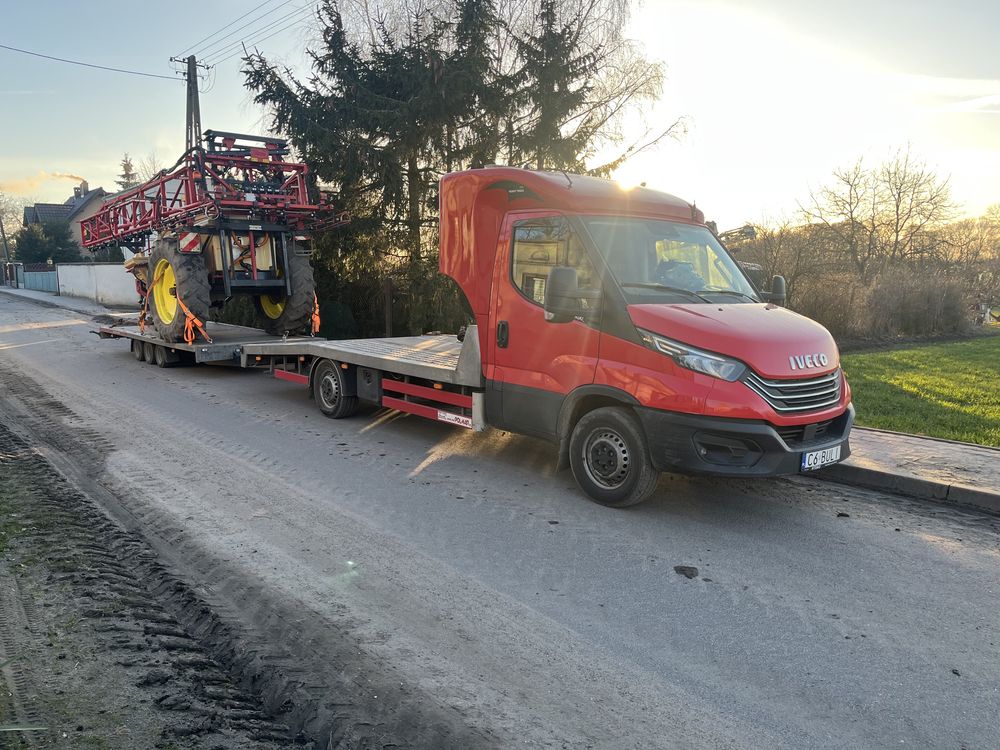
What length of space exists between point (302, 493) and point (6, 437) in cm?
388

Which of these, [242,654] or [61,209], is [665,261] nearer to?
[242,654]

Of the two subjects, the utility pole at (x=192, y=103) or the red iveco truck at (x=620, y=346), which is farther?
the utility pole at (x=192, y=103)

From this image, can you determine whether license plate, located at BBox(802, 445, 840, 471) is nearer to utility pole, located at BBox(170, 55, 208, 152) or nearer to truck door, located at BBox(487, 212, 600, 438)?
truck door, located at BBox(487, 212, 600, 438)

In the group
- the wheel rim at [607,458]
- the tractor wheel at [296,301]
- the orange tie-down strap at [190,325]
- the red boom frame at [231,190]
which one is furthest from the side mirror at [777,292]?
the orange tie-down strap at [190,325]

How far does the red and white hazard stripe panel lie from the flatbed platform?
1439 millimetres

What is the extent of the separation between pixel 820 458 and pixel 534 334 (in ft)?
7.92

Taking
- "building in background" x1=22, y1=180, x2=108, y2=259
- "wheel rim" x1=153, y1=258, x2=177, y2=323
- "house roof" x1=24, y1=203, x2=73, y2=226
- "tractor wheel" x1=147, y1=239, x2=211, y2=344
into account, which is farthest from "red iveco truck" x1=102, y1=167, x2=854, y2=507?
"house roof" x1=24, y1=203, x2=73, y2=226

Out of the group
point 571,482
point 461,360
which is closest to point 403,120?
point 461,360

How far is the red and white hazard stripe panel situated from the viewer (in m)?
11.3

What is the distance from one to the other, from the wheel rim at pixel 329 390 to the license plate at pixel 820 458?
526cm

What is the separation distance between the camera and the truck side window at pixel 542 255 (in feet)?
18.0

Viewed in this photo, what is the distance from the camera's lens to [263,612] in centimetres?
360

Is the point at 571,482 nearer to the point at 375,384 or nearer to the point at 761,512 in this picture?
the point at 761,512

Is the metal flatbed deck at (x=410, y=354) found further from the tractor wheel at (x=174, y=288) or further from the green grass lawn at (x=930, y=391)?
the green grass lawn at (x=930, y=391)
